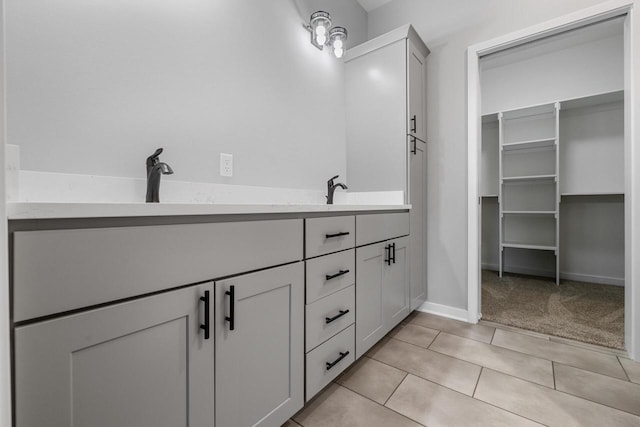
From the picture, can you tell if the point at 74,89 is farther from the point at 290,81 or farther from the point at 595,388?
the point at 595,388

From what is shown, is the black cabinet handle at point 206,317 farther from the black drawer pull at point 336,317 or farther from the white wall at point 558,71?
the white wall at point 558,71

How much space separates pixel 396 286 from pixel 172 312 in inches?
57.0

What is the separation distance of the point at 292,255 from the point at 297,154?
1.04m

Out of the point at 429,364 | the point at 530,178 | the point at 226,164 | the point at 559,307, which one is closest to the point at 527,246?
the point at 530,178

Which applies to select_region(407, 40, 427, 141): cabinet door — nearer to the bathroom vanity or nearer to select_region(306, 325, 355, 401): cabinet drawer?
the bathroom vanity

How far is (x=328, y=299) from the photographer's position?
125cm

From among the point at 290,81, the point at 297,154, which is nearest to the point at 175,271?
the point at 297,154

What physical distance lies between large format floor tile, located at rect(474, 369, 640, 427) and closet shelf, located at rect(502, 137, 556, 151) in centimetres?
274

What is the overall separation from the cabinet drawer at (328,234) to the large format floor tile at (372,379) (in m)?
0.68

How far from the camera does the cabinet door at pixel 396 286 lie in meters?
1.75

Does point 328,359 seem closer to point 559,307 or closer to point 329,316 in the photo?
point 329,316

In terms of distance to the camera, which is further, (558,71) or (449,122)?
(558,71)

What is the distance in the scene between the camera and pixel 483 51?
6.91 ft

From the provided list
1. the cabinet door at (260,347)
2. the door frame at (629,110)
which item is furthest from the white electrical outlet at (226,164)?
the door frame at (629,110)
